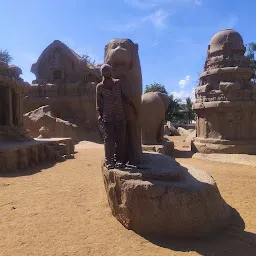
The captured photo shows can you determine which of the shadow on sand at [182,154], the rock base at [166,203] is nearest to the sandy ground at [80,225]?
the rock base at [166,203]

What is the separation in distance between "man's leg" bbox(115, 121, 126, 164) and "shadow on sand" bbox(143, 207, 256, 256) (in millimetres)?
1451

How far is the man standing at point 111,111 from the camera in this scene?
4.56m

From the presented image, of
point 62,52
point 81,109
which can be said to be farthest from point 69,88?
point 62,52

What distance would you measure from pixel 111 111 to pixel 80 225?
1825 mm

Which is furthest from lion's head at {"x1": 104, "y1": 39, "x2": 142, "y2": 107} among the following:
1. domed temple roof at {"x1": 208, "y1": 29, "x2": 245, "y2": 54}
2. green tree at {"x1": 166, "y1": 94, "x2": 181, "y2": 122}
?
green tree at {"x1": 166, "y1": 94, "x2": 181, "y2": 122}

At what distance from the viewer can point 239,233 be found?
13.4 feet

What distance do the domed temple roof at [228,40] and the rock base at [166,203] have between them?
1120 centimetres

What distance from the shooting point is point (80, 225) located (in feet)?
13.9

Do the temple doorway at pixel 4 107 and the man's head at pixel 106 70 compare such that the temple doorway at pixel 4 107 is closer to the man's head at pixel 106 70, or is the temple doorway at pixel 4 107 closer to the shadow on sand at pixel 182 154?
the shadow on sand at pixel 182 154

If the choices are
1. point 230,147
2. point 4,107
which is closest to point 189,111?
point 230,147

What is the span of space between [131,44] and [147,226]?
9.95ft

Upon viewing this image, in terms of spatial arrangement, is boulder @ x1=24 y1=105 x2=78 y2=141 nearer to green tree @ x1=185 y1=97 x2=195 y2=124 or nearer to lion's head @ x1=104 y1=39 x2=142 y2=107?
lion's head @ x1=104 y1=39 x2=142 y2=107

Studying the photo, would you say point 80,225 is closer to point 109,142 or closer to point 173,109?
point 109,142

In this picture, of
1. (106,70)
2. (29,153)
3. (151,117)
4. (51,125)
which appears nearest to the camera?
(106,70)
